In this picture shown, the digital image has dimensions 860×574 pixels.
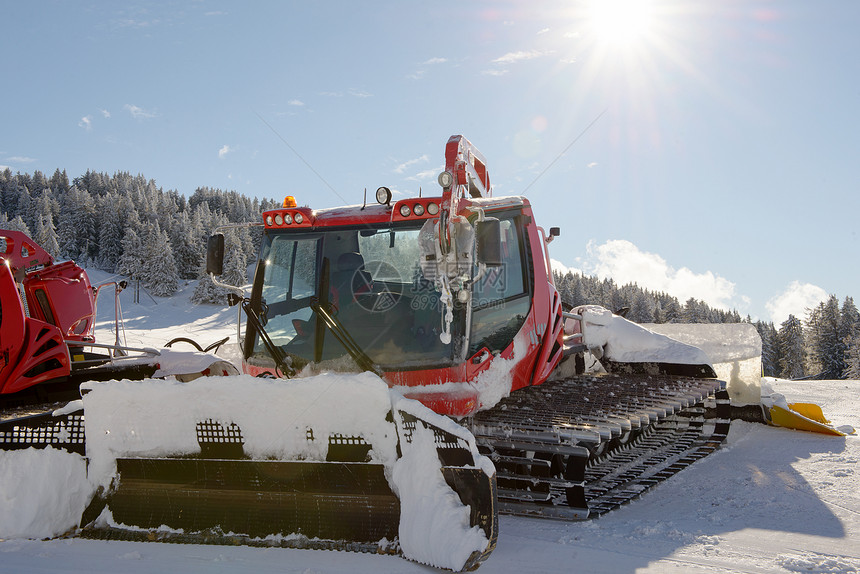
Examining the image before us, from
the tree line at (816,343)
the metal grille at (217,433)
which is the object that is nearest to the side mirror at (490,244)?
the metal grille at (217,433)

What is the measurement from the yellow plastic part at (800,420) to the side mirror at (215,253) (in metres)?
7.18

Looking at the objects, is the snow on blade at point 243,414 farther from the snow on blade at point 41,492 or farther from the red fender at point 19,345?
the red fender at point 19,345

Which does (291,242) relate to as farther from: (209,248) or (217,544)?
(217,544)

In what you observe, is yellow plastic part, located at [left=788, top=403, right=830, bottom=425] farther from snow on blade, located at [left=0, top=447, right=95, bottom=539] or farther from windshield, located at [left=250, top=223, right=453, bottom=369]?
snow on blade, located at [left=0, top=447, right=95, bottom=539]

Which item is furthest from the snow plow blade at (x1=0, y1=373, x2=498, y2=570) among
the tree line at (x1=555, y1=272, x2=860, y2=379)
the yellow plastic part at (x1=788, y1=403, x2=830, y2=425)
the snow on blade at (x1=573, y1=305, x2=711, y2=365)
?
the tree line at (x1=555, y1=272, x2=860, y2=379)

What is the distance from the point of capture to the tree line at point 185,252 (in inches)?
2156

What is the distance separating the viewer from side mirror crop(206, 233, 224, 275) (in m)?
5.17

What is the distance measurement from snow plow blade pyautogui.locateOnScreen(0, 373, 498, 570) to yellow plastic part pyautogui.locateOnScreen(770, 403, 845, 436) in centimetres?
637

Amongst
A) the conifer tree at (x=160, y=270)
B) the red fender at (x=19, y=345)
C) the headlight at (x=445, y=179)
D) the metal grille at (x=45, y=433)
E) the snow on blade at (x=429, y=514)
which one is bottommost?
the snow on blade at (x=429, y=514)

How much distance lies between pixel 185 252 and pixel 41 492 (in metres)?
87.2

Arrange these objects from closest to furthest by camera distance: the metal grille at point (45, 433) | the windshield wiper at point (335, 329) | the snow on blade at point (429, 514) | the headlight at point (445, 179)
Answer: the snow on blade at point (429, 514) < the metal grille at point (45, 433) < the headlight at point (445, 179) < the windshield wiper at point (335, 329)

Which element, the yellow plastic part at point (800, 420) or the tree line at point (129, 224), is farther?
the tree line at point (129, 224)

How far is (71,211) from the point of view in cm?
10506

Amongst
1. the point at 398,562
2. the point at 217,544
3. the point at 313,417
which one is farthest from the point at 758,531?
the point at 217,544
